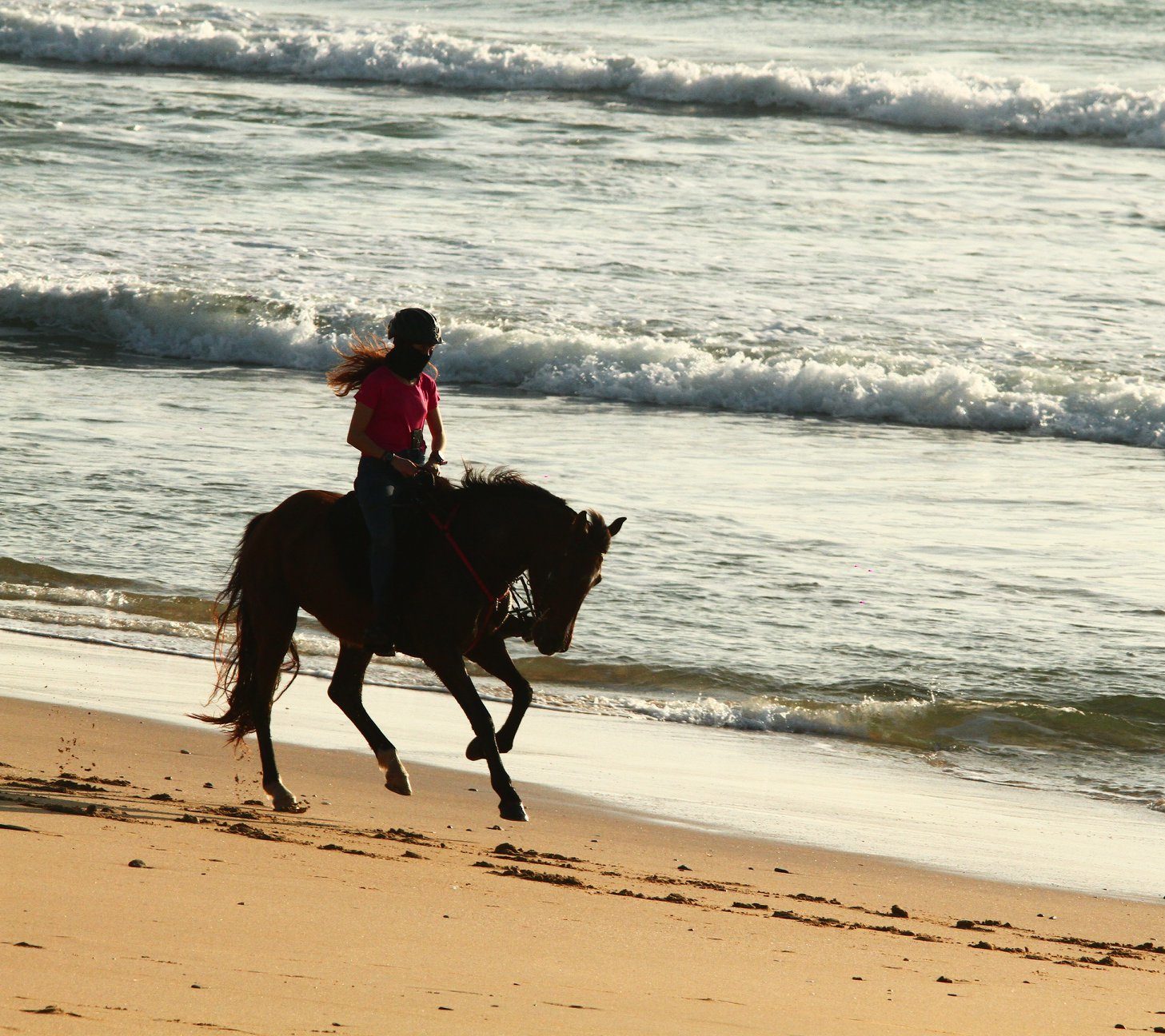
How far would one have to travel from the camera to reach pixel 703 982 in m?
4.43

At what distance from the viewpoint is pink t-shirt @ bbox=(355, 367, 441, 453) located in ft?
22.3

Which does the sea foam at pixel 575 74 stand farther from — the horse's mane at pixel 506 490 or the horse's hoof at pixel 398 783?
the horse's hoof at pixel 398 783

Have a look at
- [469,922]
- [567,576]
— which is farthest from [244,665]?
[469,922]

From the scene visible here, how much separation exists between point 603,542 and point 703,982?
2.38 metres

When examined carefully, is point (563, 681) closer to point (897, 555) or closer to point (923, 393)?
point (897, 555)

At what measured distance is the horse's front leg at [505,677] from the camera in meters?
6.83

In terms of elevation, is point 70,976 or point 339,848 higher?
point 70,976

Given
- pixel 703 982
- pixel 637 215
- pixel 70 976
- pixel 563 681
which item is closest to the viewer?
pixel 70 976

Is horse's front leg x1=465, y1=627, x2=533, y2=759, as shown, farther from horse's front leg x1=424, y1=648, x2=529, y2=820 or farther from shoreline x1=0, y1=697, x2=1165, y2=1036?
shoreline x1=0, y1=697, x2=1165, y2=1036

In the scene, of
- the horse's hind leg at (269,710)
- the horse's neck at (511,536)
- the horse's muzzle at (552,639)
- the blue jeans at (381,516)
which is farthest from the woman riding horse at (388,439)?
the horse's muzzle at (552,639)

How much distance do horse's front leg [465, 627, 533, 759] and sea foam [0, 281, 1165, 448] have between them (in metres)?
11.2

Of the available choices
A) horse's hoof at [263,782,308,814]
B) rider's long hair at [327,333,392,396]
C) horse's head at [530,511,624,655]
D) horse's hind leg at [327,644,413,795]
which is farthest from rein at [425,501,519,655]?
horse's hoof at [263,782,308,814]

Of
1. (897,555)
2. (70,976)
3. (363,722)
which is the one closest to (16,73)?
(897,555)

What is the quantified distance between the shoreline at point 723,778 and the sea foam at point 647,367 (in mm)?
9565
